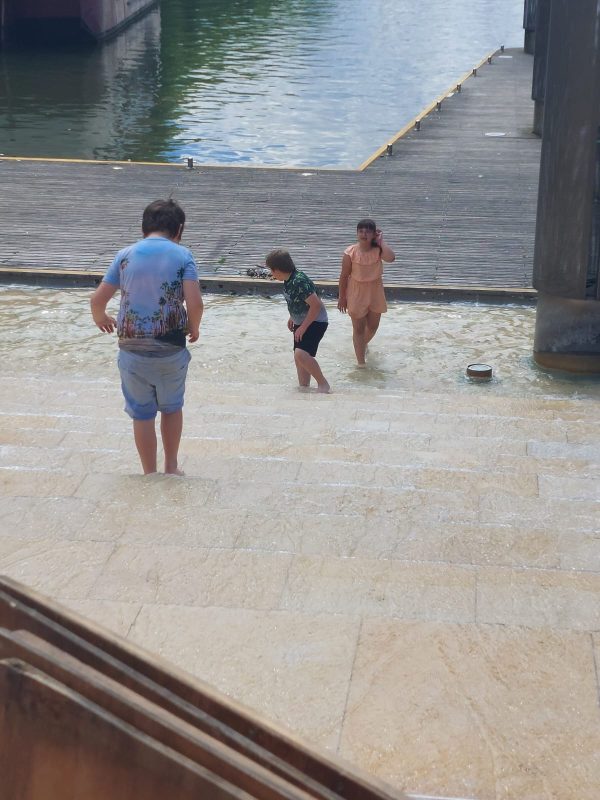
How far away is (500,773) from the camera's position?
124 inches

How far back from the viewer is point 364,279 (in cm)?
984

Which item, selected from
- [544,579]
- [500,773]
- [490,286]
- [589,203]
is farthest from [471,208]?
[500,773]

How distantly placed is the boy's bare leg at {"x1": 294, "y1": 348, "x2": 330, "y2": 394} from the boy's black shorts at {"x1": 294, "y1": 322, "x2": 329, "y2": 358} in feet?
0.13

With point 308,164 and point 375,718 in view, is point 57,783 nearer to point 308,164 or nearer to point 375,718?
point 375,718

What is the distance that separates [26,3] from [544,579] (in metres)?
44.8

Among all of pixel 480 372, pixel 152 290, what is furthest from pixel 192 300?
pixel 480 372

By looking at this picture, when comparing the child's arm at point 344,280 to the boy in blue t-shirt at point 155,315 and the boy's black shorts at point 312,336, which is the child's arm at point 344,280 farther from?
the boy in blue t-shirt at point 155,315

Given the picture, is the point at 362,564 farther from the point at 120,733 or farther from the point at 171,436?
the point at 120,733

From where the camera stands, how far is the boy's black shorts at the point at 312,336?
8.93m

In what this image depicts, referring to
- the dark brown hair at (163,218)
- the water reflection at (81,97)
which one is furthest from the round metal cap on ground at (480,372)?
the water reflection at (81,97)

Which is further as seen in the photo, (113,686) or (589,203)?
(589,203)

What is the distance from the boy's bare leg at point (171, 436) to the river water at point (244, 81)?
20.6 meters

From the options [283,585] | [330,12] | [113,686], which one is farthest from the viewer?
[330,12]

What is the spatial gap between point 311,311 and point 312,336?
12.5 inches
